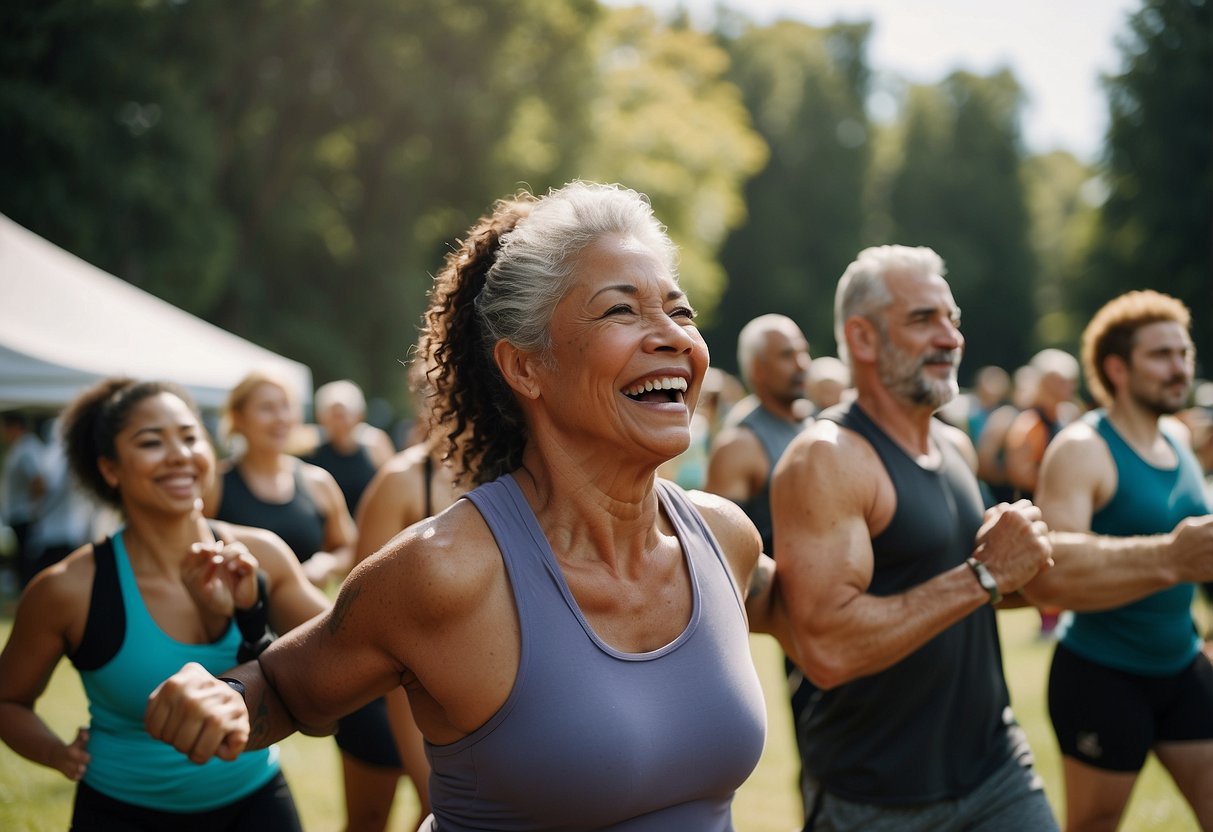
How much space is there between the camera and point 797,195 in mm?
49250

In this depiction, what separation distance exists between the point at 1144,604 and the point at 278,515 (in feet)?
12.6

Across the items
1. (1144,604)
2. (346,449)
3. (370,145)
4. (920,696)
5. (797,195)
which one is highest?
(797,195)

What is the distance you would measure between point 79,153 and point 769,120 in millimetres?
35709

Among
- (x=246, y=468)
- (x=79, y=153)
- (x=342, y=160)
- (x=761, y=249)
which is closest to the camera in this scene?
(x=246, y=468)

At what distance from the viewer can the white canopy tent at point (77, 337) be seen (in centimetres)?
906

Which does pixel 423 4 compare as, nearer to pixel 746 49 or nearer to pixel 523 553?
pixel 523 553

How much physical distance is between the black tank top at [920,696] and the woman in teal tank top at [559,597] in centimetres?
98

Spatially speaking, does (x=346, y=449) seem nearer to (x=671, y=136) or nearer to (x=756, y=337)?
(x=756, y=337)

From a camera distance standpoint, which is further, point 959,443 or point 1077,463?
point 1077,463

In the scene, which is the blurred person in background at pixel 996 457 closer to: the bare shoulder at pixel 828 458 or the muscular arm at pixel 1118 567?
the muscular arm at pixel 1118 567

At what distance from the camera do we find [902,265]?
3686 millimetres

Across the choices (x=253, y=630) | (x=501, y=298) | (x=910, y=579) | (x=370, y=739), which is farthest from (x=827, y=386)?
(x=501, y=298)

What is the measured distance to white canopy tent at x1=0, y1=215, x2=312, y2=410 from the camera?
9.06 meters

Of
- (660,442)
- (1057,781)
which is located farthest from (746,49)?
(660,442)
